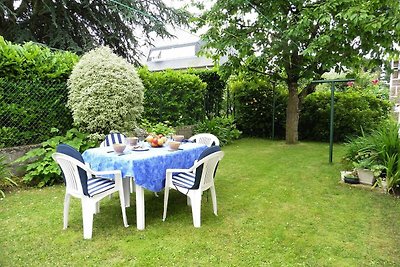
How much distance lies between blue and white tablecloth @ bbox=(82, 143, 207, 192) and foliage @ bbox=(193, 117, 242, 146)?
479 centimetres

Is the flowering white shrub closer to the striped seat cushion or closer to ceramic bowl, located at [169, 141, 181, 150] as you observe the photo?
ceramic bowl, located at [169, 141, 181, 150]

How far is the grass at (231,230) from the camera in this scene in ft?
8.59

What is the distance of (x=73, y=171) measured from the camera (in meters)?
2.94

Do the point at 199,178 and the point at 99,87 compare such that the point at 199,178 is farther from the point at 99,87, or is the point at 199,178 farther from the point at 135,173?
the point at 99,87

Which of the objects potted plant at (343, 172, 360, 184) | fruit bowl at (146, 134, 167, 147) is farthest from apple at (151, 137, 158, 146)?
potted plant at (343, 172, 360, 184)

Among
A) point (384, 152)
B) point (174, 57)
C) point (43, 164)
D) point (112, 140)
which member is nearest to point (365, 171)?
point (384, 152)

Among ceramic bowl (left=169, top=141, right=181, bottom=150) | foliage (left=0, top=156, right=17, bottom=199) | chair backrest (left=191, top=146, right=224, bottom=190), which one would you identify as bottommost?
foliage (left=0, top=156, right=17, bottom=199)

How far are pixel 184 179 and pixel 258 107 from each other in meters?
6.90

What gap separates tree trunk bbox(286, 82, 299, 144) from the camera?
331 inches

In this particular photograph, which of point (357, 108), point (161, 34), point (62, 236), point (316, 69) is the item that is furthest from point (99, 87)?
point (357, 108)

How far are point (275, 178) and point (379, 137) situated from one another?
175 cm

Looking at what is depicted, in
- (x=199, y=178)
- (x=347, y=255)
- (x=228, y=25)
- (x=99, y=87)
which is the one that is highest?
(x=228, y=25)

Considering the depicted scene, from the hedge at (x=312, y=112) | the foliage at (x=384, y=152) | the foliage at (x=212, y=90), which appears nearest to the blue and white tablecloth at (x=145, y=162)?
the foliage at (x=384, y=152)

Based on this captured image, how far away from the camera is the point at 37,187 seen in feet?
15.4
